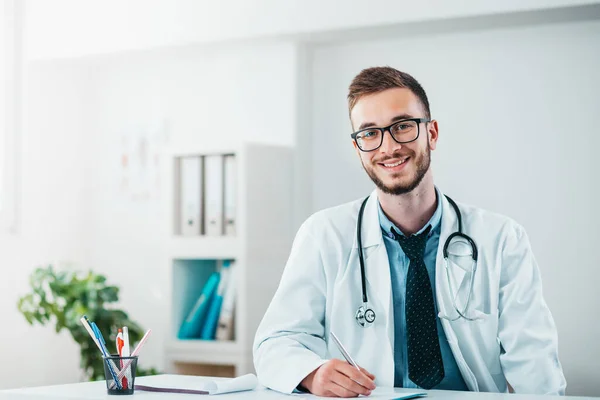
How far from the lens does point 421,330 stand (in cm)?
196

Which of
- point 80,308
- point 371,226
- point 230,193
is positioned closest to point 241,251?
point 230,193

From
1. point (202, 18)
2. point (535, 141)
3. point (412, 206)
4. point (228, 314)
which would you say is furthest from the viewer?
point (202, 18)

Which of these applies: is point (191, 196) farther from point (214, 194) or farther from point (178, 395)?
point (178, 395)

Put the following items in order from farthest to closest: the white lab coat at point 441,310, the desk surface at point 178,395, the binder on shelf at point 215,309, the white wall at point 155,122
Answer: the white wall at point 155,122 < the binder on shelf at point 215,309 < the white lab coat at point 441,310 < the desk surface at point 178,395

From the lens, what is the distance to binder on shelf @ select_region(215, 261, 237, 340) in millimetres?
3459

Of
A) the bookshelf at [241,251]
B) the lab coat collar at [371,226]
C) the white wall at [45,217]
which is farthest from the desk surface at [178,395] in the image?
the white wall at [45,217]

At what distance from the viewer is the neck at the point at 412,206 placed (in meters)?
2.08

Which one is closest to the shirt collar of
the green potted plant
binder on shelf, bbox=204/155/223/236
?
binder on shelf, bbox=204/155/223/236

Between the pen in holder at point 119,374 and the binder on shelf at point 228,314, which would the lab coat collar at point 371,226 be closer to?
the pen in holder at point 119,374

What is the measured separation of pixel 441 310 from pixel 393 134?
0.43 metres

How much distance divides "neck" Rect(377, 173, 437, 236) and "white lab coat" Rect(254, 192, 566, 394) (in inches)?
1.5

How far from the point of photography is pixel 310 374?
172cm

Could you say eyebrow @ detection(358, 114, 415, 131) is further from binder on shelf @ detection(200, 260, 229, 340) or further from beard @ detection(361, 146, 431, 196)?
binder on shelf @ detection(200, 260, 229, 340)

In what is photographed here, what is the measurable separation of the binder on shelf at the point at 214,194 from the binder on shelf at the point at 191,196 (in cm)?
3
